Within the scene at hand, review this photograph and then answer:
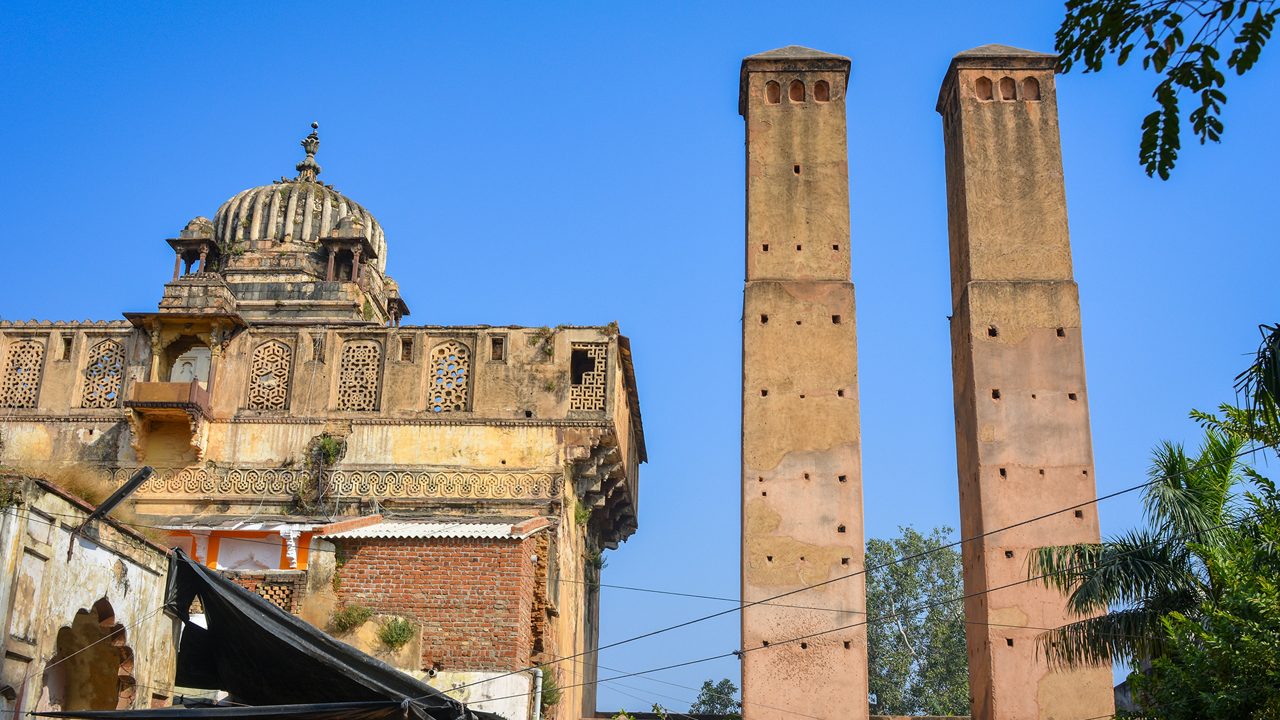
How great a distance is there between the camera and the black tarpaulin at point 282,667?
1124 centimetres

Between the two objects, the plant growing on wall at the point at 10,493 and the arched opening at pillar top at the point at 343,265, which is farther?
the arched opening at pillar top at the point at 343,265

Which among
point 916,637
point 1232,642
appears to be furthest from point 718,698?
point 1232,642

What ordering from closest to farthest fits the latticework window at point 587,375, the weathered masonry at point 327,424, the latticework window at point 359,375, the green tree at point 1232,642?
Answer: the green tree at point 1232,642 < the weathered masonry at point 327,424 < the latticework window at point 587,375 < the latticework window at point 359,375

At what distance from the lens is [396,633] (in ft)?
54.0

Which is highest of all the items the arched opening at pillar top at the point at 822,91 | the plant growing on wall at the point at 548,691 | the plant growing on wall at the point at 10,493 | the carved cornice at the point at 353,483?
the arched opening at pillar top at the point at 822,91

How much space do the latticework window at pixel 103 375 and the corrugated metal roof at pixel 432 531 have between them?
562 cm

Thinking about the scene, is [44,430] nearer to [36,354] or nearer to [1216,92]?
[36,354]

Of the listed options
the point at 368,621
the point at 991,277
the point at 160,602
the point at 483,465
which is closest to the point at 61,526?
the point at 160,602

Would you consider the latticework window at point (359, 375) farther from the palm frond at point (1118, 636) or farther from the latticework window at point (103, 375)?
the palm frond at point (1118, 636)

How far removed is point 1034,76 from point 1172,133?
1483 cm

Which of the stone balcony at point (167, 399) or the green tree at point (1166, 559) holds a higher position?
the stone balcony at point (167, 399)

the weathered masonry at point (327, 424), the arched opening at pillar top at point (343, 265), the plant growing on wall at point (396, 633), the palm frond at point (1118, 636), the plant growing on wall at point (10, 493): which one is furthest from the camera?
the arched opening at pillar top at point (343, 265)

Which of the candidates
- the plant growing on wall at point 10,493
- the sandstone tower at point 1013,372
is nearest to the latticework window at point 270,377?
the plant growing on wall at point 10,493

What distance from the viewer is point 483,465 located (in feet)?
65.7
